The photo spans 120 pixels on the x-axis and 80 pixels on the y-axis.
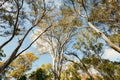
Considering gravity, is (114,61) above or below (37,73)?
above

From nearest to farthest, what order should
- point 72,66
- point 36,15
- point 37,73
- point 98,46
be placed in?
point 36,15 < point 98,46 < point 72,66 < point 37,73

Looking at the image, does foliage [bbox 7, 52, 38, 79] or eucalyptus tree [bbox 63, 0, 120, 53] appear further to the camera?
foliage [bbox 7, 52, 38, 79]

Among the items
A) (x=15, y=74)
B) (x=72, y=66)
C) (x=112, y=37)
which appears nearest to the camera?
(x=112, y=37)

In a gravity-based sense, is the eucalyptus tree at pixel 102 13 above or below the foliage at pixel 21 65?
above

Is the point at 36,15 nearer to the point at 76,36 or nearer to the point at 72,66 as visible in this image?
the point at 76,36

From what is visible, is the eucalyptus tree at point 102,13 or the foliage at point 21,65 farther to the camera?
the foliage at point 21,65

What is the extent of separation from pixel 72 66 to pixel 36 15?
14.4m

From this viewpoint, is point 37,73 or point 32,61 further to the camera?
point 32,61

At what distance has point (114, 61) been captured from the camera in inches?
968

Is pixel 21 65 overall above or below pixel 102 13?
below

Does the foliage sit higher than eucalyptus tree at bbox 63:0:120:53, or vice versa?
eucalyptus tree at bbox 63:0:120:53

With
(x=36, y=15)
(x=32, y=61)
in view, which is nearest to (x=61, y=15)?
(x=36, y=15)

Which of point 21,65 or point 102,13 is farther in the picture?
point 21,65

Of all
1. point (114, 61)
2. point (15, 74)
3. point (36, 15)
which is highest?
point (36, 15)
